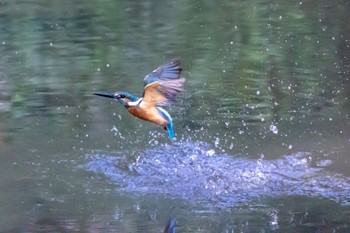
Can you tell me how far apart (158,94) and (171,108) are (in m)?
1.70

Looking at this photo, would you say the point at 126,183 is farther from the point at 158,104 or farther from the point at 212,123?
the point at 212,123

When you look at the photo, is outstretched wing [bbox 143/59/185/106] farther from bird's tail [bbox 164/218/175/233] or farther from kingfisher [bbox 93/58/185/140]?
bird's tail [bbox 164/218/175/233]

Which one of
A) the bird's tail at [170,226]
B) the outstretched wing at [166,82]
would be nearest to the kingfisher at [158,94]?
the outstretched wing at [166,82]

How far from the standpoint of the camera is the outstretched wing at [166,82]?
4977 mm

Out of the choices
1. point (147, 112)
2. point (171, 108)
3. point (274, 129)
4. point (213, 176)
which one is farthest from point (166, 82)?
point (171, 108)

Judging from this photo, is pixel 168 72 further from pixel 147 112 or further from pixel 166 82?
pixel 147 112

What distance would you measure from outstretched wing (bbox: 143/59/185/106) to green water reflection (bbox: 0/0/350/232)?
21.7 inches

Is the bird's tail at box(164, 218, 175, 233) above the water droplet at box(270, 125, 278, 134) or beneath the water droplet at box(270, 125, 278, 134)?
beneath

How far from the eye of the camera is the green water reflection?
15.5 ft

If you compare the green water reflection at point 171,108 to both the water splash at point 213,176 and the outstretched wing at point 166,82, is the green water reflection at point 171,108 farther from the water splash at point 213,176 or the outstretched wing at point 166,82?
the outstretched wing at point 166,82

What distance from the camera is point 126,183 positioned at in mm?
Result: 5215

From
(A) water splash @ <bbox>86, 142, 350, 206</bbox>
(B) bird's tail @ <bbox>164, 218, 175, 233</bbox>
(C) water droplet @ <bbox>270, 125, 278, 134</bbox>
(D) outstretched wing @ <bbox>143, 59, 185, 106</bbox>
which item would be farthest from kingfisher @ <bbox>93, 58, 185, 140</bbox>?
(C) water droplet @ <bbox>270, 125, 278, 134</bbox>

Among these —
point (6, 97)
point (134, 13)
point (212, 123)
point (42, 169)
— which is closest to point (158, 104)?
point (42, 169)

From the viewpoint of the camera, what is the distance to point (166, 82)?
16.4 ft
